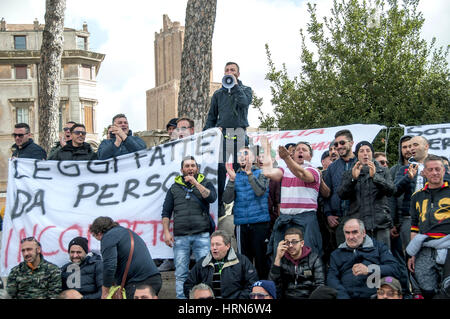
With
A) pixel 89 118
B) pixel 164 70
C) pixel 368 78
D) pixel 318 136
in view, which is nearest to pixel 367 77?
pixel 368 78

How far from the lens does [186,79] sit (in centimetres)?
1008

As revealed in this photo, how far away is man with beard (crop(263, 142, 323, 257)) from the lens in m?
6.38

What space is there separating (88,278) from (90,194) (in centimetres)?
109

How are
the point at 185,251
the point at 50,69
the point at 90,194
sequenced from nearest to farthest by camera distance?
the point at 185,251 → the point at 90,194 → the point at 50,69

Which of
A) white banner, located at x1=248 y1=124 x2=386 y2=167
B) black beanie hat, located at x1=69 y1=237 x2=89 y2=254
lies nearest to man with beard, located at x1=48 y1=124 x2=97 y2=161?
black beanie hat, located at x1=69 y1=237 x2=89 y2=254

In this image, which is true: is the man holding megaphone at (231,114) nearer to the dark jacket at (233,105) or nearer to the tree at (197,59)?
the dark jacket at (233,105)

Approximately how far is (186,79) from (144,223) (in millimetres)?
3574

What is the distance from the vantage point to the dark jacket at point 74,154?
25.0 ft

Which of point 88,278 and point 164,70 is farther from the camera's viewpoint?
point 164,70

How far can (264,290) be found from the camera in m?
5.61

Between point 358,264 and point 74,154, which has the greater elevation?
point 74,154

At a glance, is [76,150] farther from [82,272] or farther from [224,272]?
[224,272]
